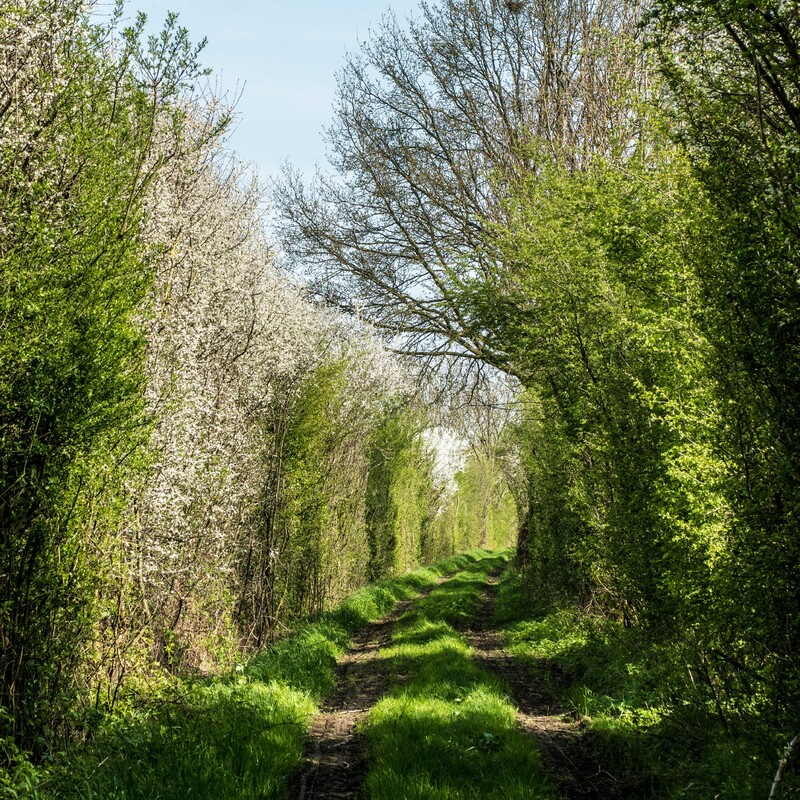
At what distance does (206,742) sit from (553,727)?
333cm

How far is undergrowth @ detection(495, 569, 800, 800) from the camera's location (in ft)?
14.0

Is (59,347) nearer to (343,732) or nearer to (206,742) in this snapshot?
(206,742)

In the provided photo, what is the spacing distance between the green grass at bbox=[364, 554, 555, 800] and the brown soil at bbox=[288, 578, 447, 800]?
6.9 inches

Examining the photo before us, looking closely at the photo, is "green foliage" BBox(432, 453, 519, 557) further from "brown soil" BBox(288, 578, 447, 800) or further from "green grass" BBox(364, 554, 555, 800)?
"green grass" BBox(364, 554, 555, 800)

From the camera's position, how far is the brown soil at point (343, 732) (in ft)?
16.6

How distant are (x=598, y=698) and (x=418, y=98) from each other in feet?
44.8

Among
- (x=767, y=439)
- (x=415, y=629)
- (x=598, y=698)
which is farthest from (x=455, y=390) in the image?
(x=767, y=439)

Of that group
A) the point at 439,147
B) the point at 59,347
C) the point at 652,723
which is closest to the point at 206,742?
the point at 59,347

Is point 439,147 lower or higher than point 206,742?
higher

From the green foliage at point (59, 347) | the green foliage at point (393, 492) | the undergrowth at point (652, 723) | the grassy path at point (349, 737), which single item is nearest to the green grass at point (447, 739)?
the grassy path at point (349, 737)

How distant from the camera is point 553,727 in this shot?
654cm

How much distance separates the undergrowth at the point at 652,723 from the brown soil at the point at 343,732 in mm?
2068

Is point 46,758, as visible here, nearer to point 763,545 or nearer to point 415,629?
point 763,545

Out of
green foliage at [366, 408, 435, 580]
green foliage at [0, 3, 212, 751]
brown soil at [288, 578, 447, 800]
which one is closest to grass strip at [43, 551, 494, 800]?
brown soil at [288, 578, 447, 800]
